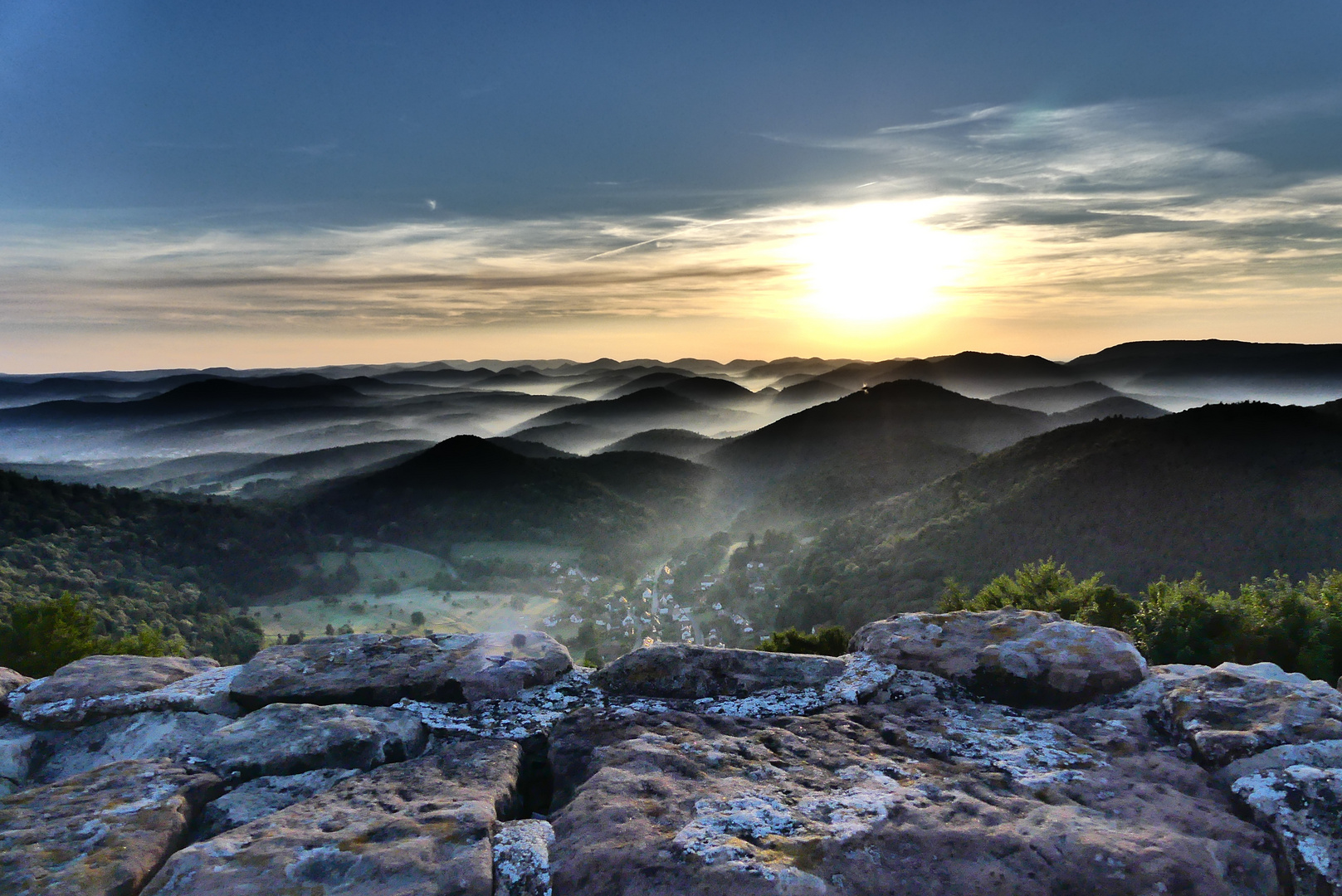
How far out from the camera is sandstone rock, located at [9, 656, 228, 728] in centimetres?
679

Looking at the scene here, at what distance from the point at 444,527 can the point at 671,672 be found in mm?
142907

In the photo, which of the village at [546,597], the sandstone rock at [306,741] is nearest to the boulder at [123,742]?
the sandstone rock at [306,741]

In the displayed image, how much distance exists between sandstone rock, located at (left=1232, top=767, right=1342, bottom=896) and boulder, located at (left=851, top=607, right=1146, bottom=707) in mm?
1901

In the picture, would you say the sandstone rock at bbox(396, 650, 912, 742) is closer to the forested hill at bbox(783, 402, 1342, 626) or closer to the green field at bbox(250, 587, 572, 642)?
the forested hill at bbox(783, 402, 1342, 626)

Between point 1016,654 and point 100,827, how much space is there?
8.74 meters

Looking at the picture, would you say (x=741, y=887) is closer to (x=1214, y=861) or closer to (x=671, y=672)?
(x=1214, y=861)

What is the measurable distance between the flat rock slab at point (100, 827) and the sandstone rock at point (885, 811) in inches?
114

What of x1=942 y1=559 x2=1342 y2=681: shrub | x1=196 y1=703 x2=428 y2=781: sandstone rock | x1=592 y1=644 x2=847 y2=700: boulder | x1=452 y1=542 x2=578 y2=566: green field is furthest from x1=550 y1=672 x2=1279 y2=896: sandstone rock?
x1=452 y1=542 x2=578 y2=566: green field

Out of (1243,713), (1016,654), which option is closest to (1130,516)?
(1016,654)

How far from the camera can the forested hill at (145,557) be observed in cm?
7162

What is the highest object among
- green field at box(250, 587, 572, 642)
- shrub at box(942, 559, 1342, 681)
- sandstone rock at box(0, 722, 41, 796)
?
sandstone rock at box(0, 722, 41, 796)

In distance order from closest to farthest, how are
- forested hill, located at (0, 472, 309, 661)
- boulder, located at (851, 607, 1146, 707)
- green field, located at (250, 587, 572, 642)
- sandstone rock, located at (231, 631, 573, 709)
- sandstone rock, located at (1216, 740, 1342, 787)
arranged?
sandstone rock, located at (1216, 740, 1342, 787) < boulder, located at (851, 607, 1146, 707) < sandstone rock, located at (231, 631, 573, 709) < forested hill, located at (0, 472, 309, 661) < green field, located at (250, 587, 572, 642)

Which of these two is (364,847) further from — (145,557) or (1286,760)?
(145,557)

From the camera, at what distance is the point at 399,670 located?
7.86 m
